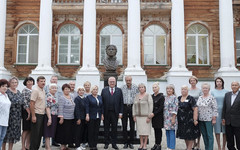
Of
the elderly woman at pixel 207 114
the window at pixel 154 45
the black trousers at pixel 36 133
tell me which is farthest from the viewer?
the window at pixel 154 45

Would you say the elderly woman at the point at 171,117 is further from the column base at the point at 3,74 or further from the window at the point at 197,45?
the column base at the point at 3,74

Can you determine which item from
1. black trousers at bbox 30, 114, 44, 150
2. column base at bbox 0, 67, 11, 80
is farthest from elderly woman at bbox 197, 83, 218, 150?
column base at bbox 0, 67, 11, 80

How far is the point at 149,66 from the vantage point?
16422 millimetres

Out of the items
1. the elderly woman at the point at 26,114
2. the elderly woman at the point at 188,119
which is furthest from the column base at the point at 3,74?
the elderly woman at the point at 188,119

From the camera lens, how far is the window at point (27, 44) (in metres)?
16.9

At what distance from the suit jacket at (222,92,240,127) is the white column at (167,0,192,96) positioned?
7878 millimetres

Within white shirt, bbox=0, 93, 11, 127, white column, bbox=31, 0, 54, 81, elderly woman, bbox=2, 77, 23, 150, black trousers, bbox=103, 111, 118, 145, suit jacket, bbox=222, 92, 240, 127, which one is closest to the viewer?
white shirt, bbox=0, 93, 11, 127

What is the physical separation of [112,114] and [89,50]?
8.31m

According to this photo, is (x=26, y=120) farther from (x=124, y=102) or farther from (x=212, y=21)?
(x=212, y=21)

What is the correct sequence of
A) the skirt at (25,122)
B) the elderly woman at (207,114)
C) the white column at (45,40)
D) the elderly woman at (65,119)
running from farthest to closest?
1. the white column at (45,40)
2. the elderly woman at (65,119)
3. the elderly woman at (207,114)
4. the skirt at (25,122)

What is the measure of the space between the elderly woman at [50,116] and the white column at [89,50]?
7.94m

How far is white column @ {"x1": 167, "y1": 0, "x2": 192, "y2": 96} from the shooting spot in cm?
1420

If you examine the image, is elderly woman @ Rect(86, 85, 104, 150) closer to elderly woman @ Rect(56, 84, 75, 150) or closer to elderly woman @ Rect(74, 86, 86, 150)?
elderly woman @ Rect(74, 86, 86, 150)

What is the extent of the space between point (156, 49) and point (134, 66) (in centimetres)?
296
